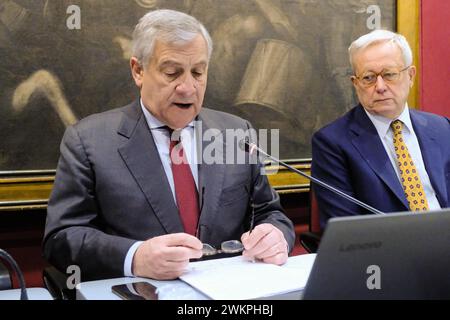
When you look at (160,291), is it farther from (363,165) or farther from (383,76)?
(383,76)

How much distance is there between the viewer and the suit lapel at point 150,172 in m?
1.76

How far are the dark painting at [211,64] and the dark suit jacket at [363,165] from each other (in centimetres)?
57

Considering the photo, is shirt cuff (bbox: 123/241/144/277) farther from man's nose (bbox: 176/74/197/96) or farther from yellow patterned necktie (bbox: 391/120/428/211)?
yellow patterned necktie (bbox: 391/120/428/211)

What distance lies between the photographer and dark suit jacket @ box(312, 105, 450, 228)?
7.11 feet

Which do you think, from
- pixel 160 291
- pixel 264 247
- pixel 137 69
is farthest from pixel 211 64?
pixel 160 291

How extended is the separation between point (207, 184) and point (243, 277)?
597 mm

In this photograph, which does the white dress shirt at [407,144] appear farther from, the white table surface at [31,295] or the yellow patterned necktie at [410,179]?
the white table surface at [31,295]

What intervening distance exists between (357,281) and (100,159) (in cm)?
105

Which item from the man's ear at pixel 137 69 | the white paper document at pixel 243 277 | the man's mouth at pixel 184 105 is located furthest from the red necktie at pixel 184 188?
the white paper document at pixel 243 277

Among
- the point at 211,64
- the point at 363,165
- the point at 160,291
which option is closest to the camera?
the point at 160,291

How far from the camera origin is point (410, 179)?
86.7 inches

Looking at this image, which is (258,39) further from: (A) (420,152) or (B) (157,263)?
(B) (157,263)

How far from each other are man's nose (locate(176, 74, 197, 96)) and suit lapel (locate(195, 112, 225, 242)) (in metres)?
0.21

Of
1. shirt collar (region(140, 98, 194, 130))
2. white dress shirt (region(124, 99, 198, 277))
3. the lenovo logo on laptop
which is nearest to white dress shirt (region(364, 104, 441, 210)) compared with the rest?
white dress shirt (region(124, 99, 198, 277))
